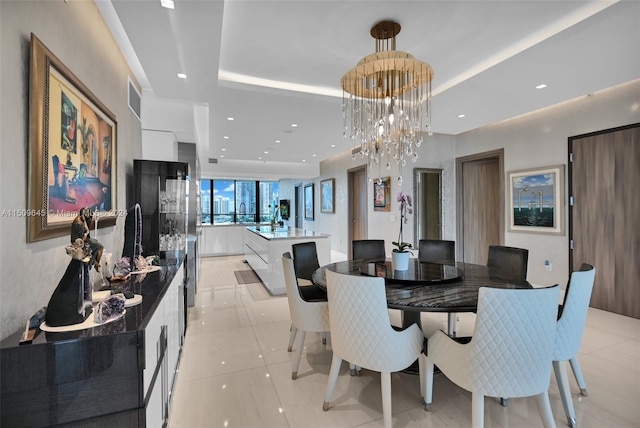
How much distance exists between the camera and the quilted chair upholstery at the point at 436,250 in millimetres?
3496

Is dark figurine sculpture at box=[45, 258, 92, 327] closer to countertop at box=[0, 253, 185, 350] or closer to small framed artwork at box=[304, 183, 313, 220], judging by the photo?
countertop at box=[0, 253, 185, 350]

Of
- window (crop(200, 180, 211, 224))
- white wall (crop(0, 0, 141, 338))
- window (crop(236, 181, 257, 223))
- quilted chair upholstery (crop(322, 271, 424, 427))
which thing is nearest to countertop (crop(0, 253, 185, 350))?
white wall (crop(0, 0, 141, 338))

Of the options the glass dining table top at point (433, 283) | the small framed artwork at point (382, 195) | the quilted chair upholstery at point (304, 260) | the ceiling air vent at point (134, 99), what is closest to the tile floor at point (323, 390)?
the quilted chair upholstery at point (304, 260)

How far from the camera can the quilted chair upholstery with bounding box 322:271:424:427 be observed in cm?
172

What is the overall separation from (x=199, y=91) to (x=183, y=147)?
154 cm

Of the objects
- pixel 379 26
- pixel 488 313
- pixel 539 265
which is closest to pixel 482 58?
pixel 379 26

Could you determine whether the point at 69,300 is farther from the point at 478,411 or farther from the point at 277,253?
the point at 277,253

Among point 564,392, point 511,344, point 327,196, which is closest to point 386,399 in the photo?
point 511,344

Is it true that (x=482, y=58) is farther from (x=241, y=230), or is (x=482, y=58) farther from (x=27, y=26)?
(x=241, y=230)

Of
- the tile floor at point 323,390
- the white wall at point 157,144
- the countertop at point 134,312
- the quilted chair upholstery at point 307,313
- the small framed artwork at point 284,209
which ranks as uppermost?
the white wall at point 157,144

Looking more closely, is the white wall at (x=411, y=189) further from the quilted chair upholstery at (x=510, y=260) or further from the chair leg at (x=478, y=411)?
the chair leg at (x=478, y=411)

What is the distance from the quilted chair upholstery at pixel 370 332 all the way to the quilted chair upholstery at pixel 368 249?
1.73m

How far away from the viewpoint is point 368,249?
3656mm

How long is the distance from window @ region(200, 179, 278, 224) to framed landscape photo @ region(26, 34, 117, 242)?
7026 mm
